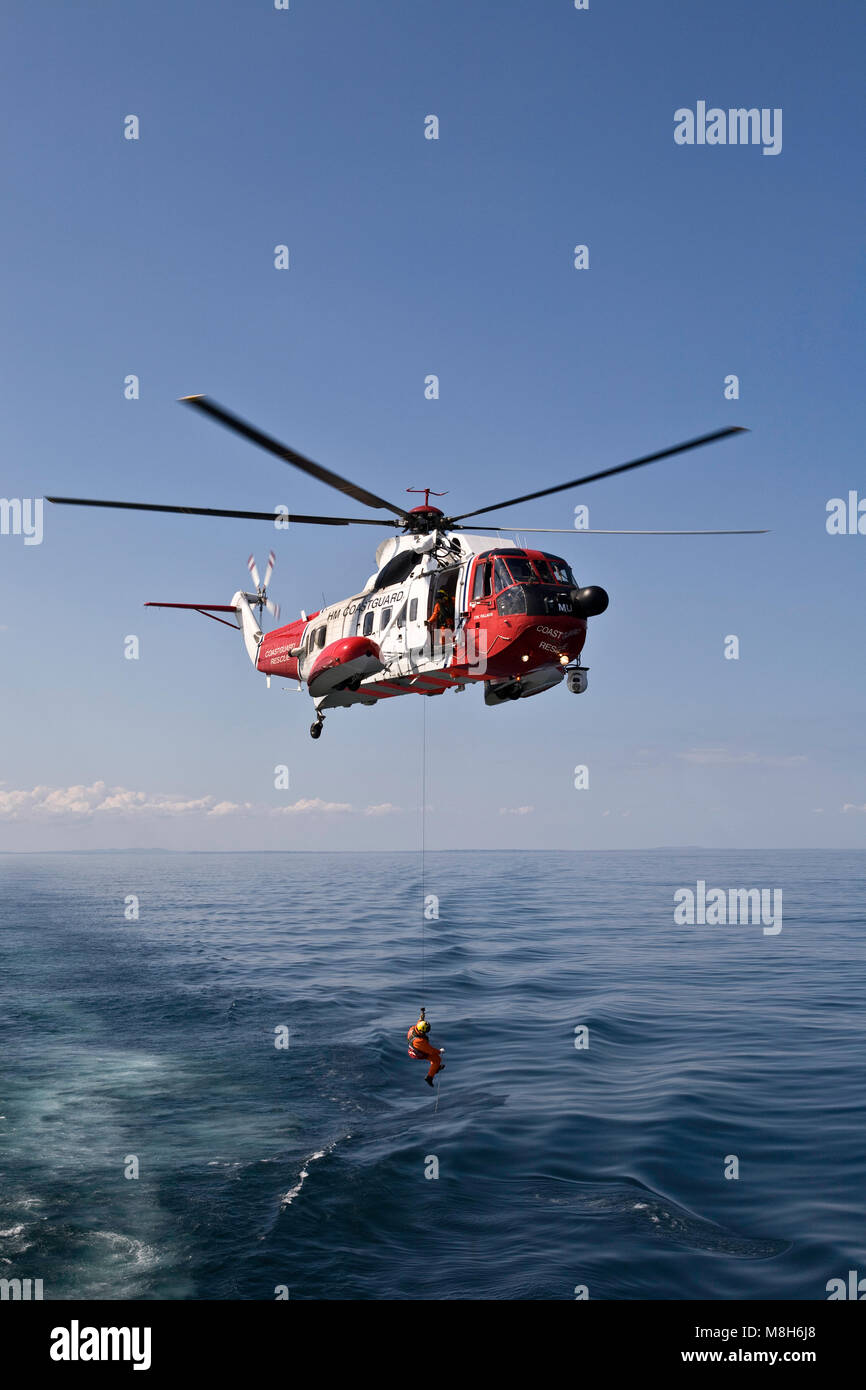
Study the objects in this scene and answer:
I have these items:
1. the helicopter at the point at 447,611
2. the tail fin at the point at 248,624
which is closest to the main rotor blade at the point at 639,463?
the helicopter at the point at 447,611

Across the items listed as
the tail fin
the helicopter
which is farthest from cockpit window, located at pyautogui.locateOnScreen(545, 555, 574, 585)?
the tail fin

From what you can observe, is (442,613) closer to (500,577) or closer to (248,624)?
(500,577)

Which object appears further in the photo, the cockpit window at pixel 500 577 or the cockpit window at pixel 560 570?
the cockpit window at pixel 560 570

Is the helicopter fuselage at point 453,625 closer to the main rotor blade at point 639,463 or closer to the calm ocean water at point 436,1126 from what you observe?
the main rotor blade at point 639,463

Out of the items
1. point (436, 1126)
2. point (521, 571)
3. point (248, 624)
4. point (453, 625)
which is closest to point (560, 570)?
point (521, 571)
